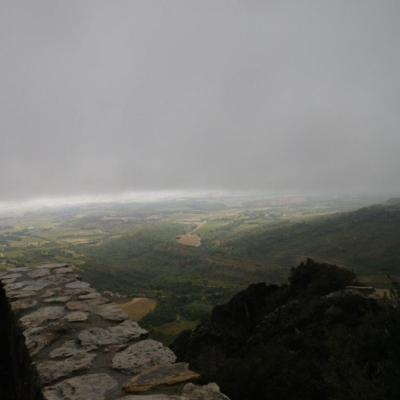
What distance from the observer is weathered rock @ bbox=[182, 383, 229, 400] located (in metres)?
2.36

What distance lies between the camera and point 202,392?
96.4 inches

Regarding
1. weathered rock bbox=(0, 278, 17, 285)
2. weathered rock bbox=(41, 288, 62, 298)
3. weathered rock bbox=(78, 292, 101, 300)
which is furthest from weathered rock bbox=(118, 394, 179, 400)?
weathered rock bbox=(0, 278, 17, 285)

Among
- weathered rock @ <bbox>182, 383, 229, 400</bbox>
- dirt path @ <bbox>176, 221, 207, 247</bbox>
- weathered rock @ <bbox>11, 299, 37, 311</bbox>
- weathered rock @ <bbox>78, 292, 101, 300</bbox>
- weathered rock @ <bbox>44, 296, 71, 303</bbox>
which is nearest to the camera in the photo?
weathered rock @ <bbox>182, 383, 229, 400</bbox>

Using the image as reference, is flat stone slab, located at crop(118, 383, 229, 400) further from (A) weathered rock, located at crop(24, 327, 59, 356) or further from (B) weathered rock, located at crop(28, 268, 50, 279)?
(B) weathered rock, located at crop(28, 268, 50, 279)

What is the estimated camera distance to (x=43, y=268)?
657cm

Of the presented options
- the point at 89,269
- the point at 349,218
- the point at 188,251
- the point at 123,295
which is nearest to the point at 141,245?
the point at 188,251

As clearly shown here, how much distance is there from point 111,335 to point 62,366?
0.76 m

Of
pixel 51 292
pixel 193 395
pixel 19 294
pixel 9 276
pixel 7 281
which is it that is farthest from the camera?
pixel 9 276

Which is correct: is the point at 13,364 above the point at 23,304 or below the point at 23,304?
below

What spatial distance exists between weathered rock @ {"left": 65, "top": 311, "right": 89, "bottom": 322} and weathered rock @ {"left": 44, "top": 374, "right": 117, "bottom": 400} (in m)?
1.37

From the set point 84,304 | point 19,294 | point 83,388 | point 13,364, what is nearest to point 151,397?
point 83,388

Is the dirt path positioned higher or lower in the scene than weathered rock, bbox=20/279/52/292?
lower

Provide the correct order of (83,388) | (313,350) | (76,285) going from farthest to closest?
(76,285) < (313,350) < (83,388)

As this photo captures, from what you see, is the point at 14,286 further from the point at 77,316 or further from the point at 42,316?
the point at 77,316
